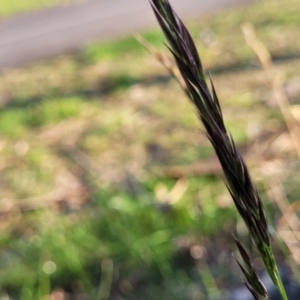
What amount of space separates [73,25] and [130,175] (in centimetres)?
674

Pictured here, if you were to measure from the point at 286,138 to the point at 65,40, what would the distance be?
16.6 feet

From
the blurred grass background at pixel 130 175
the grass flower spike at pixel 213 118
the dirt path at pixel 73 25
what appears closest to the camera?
the grass flower spike at pixel 213 118

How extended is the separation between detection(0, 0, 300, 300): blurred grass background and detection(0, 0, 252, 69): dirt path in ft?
6.92

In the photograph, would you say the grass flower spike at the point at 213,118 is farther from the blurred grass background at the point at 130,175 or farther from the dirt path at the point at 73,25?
the dirt path at the point at 73,25

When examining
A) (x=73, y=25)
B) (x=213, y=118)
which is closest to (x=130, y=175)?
(x=213, y=118)

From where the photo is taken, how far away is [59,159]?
252 cm

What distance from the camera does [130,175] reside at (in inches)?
76.6

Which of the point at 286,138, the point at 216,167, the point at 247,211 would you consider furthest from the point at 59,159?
the point at 247,211

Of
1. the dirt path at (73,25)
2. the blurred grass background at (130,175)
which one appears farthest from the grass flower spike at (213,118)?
the dirt path at (73,25)

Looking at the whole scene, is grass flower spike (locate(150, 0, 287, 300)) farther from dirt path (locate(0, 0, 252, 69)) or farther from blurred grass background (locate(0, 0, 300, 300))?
dirt path (locate(0, 0, 252, 69))

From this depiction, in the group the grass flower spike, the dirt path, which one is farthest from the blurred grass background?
the dirt path

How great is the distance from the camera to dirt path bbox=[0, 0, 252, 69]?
20.4 ft

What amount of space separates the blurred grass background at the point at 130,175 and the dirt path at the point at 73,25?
2110 mm

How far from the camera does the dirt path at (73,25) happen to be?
6.22 m
